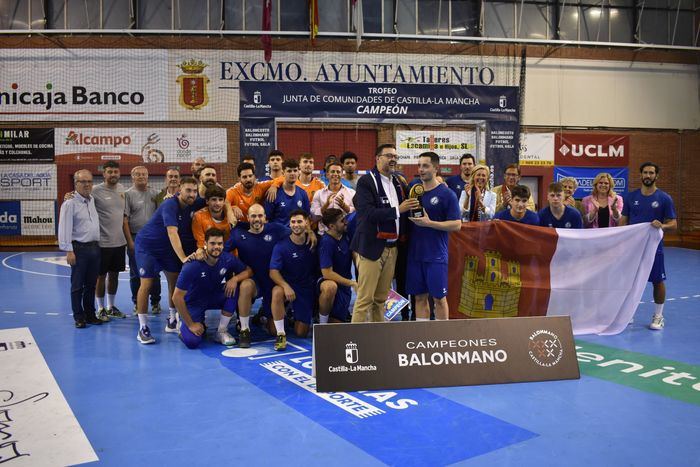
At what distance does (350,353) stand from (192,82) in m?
13.9

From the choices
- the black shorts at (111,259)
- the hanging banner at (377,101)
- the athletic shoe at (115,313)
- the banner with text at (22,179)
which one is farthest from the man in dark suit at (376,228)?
the banner with text at (22,179)

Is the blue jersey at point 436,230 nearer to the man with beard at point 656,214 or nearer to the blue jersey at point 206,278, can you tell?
the blue jersey at point 206,278

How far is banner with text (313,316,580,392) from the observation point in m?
4.39

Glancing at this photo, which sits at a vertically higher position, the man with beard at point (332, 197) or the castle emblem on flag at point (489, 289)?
the man with beard at point (332, 197)

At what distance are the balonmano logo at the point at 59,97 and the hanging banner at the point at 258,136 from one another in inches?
132

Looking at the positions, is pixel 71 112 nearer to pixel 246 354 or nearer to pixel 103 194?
pixel 103 194

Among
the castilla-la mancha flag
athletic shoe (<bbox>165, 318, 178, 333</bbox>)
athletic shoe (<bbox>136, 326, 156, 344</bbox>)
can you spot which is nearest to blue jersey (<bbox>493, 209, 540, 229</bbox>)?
the castilla-la mancha flag

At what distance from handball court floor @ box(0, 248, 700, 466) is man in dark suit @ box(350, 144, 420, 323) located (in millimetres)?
939

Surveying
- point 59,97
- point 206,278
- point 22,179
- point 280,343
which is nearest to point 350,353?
point 280,343

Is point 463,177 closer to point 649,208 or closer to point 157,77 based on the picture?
point 649,208

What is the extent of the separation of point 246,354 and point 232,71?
12578mm

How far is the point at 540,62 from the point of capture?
17.4 metres

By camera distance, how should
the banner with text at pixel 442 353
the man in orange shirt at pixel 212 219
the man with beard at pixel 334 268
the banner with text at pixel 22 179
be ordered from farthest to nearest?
the banner with text at pixel 22 179 → the man in orange shirt at pixel 212 219 → the man with beard at pixel 334 268 → the banner with text at pixel 442 353

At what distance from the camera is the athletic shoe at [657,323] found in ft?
21.9
